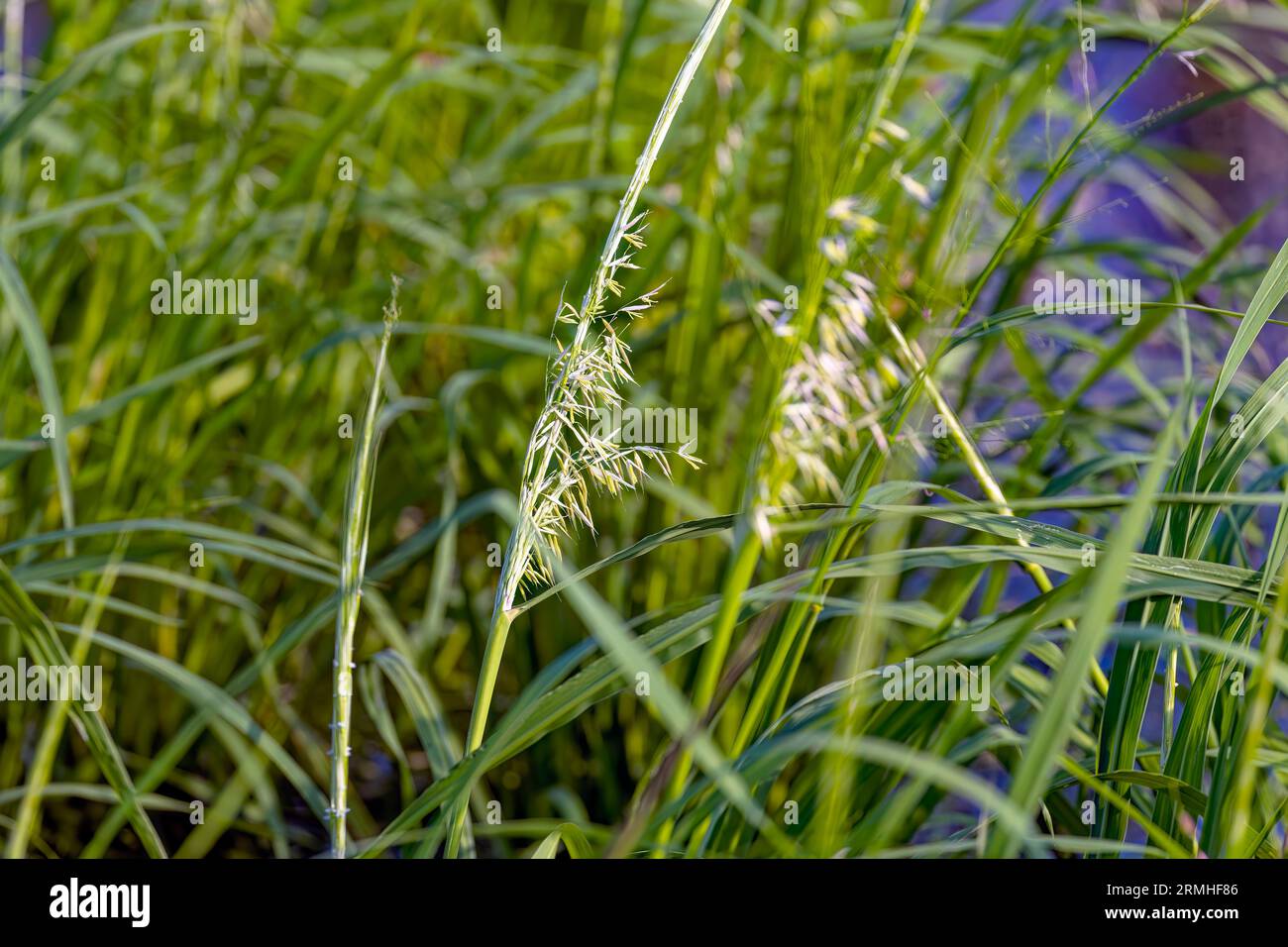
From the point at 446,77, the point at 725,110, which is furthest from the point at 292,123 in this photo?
the point at 725,110

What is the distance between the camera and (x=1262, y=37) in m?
1.86

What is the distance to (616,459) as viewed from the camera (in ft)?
1.57

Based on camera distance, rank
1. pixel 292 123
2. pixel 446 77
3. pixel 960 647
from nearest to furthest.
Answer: pixel 960 647 < pixel 446 77 < pixel 292 123

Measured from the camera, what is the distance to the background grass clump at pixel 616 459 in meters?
0.50

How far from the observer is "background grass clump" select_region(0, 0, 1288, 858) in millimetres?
498

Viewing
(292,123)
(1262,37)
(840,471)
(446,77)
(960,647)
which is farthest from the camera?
(1262,37)

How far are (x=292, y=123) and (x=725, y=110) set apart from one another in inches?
23.3
